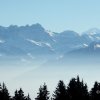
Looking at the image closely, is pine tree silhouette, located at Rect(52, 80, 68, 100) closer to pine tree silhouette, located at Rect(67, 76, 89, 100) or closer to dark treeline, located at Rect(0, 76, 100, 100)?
dark treeline, located at Rect(0, 76, 100, 100)

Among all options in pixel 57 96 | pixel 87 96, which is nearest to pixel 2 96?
pixel 57 96

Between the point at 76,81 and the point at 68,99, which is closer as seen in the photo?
the point at 68,99

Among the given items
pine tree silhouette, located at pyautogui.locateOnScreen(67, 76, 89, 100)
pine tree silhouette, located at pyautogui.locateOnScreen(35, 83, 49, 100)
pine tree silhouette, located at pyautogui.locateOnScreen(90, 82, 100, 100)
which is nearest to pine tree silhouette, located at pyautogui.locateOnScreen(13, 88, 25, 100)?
pine tree silhouette, located at pyautogui.locateOnScreen(35, 83, 49, 100)

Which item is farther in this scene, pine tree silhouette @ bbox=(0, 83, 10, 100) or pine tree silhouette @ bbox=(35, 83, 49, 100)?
pine tree silhouette @ bbox=(35, 83, 49, 100)

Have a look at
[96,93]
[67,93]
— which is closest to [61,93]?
[67,93]

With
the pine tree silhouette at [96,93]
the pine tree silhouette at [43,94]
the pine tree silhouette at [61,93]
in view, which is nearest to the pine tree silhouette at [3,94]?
the pine tree silhouette at [43,94]

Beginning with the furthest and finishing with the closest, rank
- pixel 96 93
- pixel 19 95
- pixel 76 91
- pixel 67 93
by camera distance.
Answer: pixel 96 93
pixel 19 95
pixel 67 93
pixel 76 91

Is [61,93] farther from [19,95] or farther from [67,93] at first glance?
[19,95]

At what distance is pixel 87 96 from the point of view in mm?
46438

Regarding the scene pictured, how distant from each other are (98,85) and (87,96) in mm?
2960

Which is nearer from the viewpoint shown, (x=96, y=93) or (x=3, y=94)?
(x=3, y=94)

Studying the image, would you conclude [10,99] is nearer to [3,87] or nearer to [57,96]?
[3,87]

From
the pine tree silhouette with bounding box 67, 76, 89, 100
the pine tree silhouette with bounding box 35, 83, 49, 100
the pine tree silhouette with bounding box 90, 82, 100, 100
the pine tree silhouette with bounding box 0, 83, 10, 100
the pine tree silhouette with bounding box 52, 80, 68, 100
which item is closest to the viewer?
the pine tree silhouette with bounding box 67, 76, 89, 100

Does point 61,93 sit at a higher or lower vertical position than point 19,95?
lower
